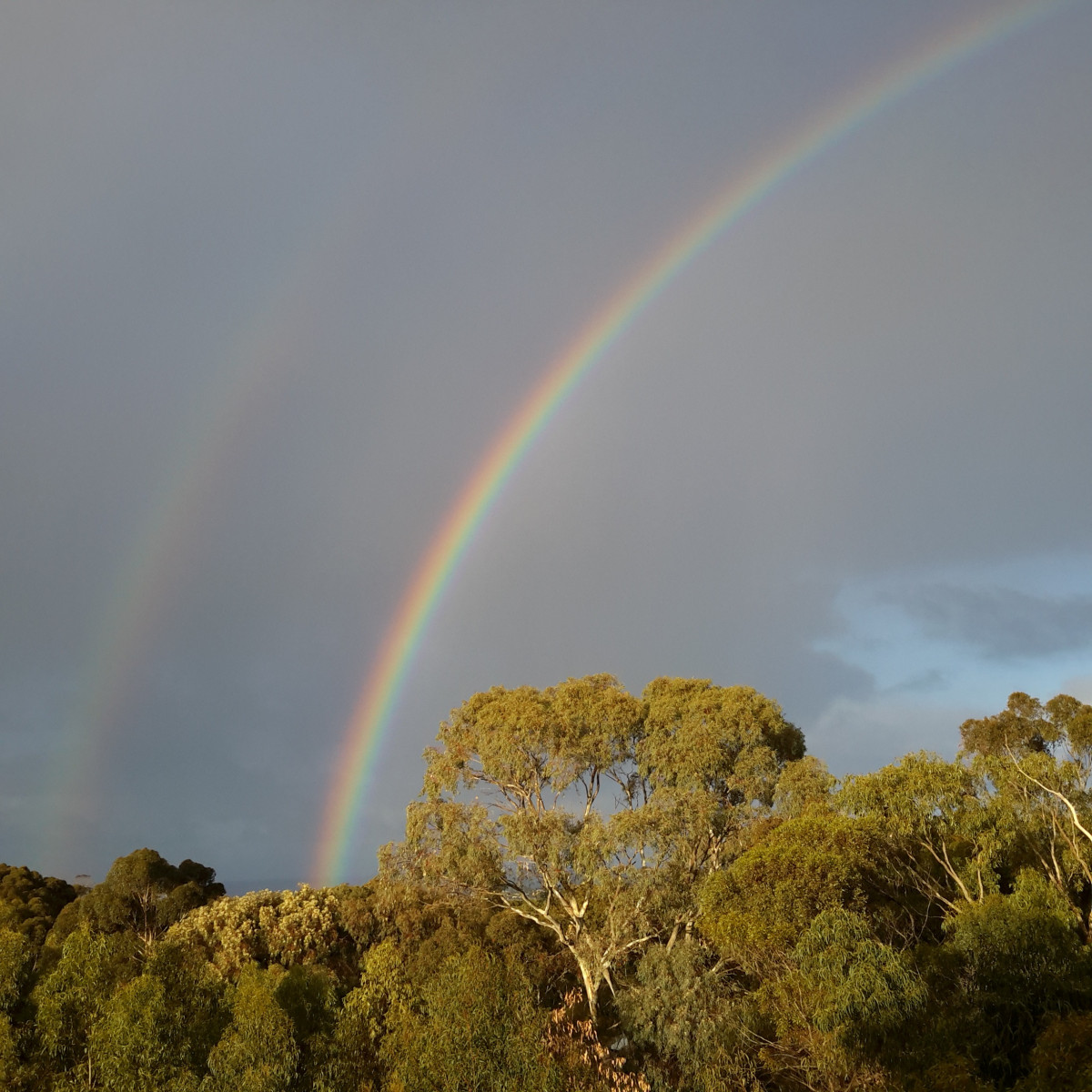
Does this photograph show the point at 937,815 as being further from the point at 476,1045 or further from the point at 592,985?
the point at 476,1045

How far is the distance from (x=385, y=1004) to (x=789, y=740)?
18.4 metres

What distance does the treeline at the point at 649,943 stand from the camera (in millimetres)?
21359

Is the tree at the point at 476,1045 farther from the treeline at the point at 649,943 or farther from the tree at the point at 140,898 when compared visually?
the tree at the point at 140,898

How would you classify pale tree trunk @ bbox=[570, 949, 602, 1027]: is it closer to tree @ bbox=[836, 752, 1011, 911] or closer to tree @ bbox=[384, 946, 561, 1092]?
tree @ bbox=[384, 946, 561, 1092]

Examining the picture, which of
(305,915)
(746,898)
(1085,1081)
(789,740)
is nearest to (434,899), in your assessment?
(305,915)

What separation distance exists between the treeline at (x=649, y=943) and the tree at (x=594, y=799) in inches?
4.5

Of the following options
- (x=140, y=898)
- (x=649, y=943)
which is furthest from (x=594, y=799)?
(x=140, y=898)

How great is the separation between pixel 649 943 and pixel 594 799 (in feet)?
18.3

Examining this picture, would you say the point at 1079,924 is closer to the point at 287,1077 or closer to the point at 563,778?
the point at 563,778

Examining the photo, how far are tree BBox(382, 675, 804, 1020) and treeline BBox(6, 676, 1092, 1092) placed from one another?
0.11 meters

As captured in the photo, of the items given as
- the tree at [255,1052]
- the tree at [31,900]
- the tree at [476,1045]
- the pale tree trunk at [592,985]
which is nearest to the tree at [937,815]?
the pale tree trunk at [592,985]

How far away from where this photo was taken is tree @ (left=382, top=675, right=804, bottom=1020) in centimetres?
3266

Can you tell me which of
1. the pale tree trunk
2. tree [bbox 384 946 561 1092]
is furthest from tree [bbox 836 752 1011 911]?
tree [bbox 384 946 561 1092]

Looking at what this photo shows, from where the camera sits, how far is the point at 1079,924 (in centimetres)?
2570
